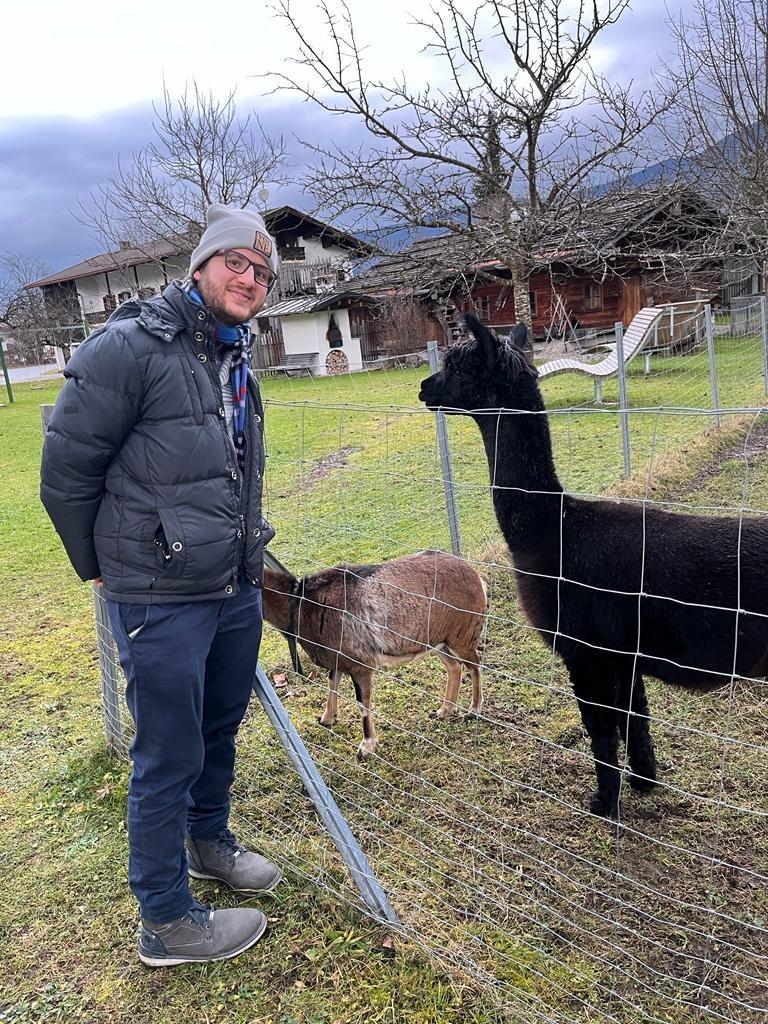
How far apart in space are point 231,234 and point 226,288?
0.52 feet

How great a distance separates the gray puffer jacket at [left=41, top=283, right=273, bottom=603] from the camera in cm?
196

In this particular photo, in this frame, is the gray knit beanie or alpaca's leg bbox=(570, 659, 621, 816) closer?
the gray knit beanie

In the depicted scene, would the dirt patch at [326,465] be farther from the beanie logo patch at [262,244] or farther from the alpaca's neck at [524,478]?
the beanie logo patch at [262,244]

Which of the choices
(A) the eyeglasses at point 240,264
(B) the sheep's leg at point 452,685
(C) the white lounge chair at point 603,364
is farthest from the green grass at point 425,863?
(C) the white lounge chair at point 603,364

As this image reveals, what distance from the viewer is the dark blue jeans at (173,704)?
2.10m

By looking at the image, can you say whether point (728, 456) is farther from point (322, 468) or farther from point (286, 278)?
point (286, 278)

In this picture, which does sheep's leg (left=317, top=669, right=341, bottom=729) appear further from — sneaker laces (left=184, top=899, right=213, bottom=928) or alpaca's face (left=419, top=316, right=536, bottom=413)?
alpaca's face (left=419, top=316, right=536, bottom=413)

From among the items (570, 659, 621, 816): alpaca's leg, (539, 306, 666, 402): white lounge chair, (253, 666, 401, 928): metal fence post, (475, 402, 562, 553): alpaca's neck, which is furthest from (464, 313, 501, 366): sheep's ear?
(539, 306, 666, 402): white lounge chair

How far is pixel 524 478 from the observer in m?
2.97

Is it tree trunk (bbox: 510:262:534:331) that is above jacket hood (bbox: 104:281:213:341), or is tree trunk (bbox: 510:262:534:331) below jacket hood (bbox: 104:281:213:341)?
above

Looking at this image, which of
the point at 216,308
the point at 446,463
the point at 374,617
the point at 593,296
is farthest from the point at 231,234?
the point at 593,296

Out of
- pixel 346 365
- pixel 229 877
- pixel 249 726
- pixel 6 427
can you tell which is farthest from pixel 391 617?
pixel 346 365

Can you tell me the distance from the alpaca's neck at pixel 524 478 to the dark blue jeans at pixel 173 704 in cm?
114

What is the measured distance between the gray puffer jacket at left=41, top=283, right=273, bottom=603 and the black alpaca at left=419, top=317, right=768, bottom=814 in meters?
1.16
